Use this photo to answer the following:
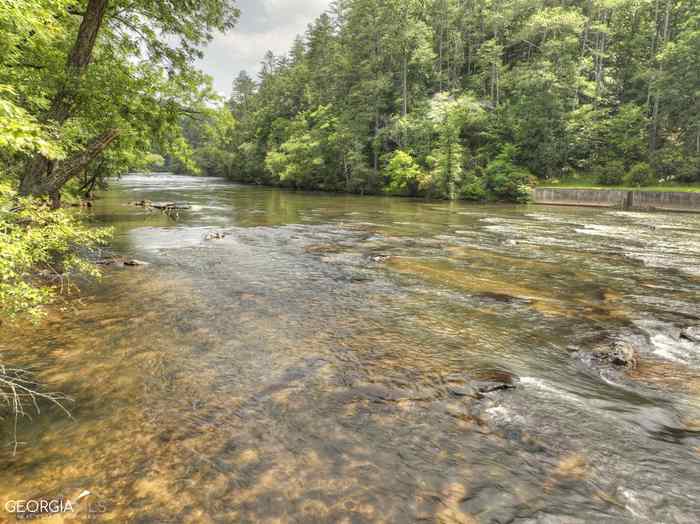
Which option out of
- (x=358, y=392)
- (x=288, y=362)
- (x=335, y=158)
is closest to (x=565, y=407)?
(x=358, y=392)

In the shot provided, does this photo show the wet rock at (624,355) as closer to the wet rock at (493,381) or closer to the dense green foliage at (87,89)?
the wet rock at (493,381)

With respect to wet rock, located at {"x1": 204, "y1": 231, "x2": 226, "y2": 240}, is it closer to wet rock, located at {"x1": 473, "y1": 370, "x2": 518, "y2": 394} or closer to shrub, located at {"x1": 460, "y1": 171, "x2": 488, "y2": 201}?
wet rock, located at {"x1": 473, "y1": 370, "x2": 518, "y2": 394}

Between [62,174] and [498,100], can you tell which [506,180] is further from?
[62,174]

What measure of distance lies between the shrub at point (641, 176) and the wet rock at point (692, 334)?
39388mm

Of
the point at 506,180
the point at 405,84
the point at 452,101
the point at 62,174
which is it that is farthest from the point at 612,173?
the point at 62,174

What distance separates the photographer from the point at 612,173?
4122 centimetres

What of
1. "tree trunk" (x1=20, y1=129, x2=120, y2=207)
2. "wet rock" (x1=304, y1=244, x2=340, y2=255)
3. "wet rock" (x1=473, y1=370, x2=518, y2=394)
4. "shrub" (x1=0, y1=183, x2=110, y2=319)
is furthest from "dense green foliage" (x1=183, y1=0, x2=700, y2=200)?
"wet rock" (x1=473, y1=370, x2=518, y2=394)

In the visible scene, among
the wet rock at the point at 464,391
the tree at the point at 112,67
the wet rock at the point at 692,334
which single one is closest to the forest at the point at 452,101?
the tree at the point at 112,67

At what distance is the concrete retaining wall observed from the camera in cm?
3459

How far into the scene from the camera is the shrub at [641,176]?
39188 mm

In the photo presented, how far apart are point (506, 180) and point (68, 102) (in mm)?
41942

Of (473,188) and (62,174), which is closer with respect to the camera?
(62,174)

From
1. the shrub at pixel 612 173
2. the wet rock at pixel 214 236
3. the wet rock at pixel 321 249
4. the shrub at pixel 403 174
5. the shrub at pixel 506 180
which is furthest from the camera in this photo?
the shrub at pixel 403 174

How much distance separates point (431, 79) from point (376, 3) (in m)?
13.9
